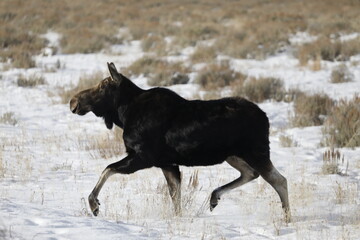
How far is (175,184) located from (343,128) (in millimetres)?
4889

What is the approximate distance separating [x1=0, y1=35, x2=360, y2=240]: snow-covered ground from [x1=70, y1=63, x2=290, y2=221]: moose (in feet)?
1.03

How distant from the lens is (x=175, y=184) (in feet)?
18.7

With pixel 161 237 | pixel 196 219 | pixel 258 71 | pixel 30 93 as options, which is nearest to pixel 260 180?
pixel 196 219

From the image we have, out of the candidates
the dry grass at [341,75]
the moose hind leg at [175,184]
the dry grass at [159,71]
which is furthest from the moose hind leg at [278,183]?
the dry grass at [159,71]

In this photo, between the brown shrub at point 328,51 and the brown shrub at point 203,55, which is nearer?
the brown shrub at point 328,51

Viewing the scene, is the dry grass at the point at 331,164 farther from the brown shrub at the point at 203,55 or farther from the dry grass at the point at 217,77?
the brown shrub at the point at 203,55

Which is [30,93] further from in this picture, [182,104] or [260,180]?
[182,104]

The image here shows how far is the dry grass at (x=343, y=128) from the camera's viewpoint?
9543mm

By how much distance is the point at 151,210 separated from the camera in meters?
5.71

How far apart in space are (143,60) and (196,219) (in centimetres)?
1248

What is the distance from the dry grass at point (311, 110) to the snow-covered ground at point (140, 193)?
0.30 metres

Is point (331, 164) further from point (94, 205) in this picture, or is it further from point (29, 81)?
Answer: point (29, 81)

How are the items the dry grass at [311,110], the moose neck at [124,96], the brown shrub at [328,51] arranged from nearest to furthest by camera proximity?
the moose neck at [124,96] → the dry grass at [311,110] → the brown shrub at [328,51]

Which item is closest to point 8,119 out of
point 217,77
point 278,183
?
point 217,77
